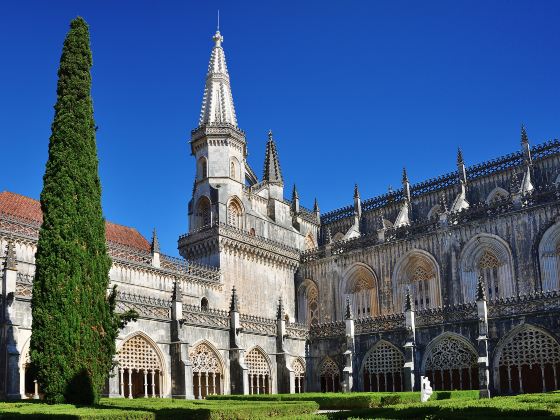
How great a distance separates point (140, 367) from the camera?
30.0 meters

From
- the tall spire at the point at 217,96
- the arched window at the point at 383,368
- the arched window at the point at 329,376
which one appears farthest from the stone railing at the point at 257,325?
the tall spire at the point at 217,96

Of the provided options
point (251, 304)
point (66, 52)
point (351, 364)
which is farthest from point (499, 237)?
point (66, 52)

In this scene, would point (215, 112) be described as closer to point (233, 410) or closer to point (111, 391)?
point (111, 391)

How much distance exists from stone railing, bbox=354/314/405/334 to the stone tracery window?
6400 millimetres

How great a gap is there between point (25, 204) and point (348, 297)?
23008 mm

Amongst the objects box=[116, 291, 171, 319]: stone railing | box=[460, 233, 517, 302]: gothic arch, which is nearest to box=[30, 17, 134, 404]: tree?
box=[116, 291, 171, 319]: stone railing

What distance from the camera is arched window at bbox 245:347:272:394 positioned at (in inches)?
1467

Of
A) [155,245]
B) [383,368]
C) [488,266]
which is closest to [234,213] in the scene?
[155,245]

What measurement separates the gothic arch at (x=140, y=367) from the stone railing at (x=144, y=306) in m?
1.09

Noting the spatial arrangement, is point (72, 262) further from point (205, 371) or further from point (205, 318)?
point (205, 371)

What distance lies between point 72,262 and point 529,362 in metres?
22.2

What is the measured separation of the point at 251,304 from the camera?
45.0 meters

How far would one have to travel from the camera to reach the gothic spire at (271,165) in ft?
174

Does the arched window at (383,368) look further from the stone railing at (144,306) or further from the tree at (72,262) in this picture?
the tree at (72,262)
